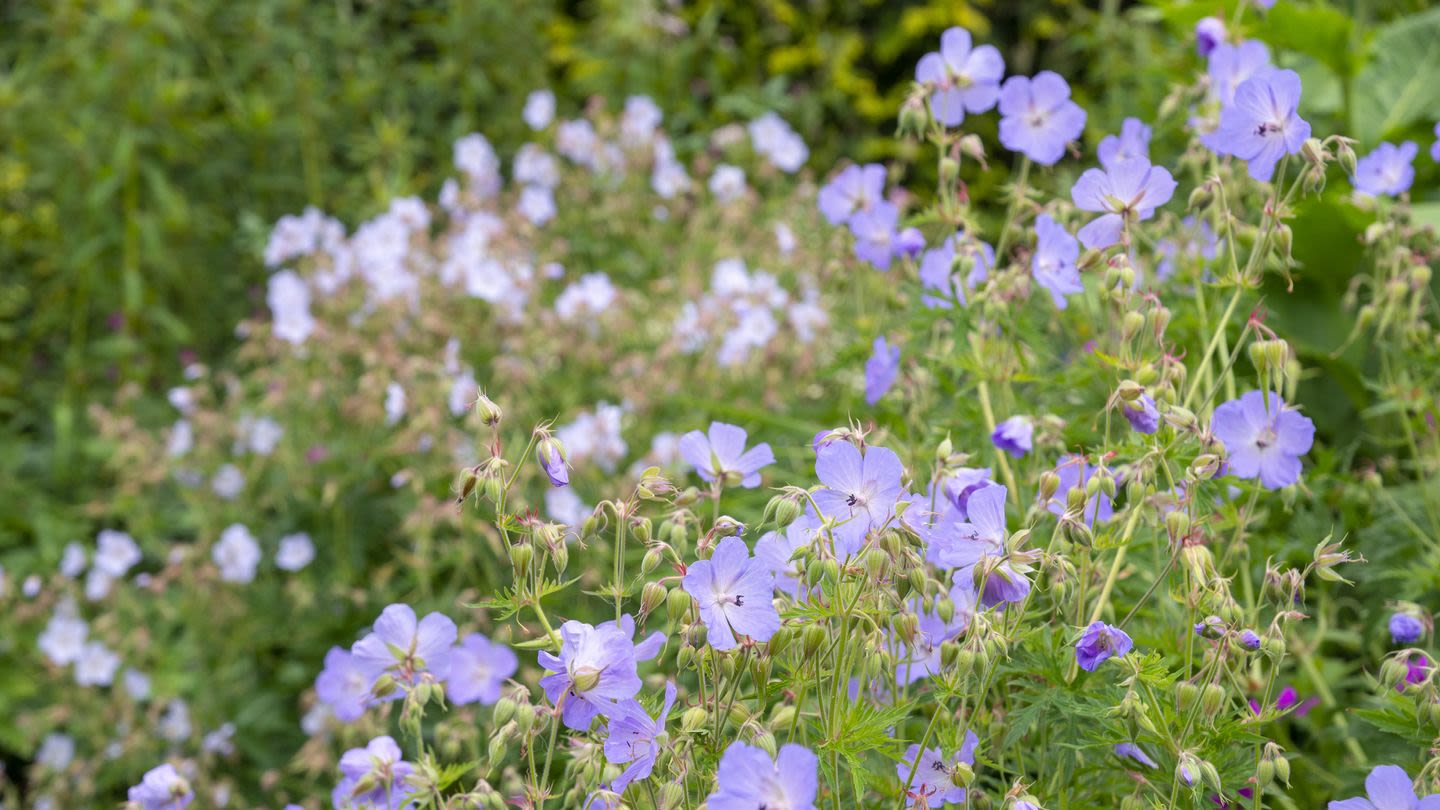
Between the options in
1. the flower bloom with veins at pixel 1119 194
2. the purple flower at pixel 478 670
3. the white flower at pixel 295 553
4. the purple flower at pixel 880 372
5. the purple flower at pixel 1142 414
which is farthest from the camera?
the white flower at pixel 295 553

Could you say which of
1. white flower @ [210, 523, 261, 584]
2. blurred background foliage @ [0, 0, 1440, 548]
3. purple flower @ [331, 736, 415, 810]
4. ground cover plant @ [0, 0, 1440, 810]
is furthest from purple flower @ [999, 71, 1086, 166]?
white flower @ [210, 523, 261, 584]

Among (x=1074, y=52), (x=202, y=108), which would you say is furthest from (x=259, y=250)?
(x=1074, y=52)

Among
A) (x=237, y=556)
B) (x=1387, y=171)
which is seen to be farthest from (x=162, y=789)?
(x=1387, y=171)

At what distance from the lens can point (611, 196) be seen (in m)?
3.48

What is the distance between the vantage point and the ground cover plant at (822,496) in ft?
3.51

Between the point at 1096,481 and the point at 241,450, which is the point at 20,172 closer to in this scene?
the point at 241,450

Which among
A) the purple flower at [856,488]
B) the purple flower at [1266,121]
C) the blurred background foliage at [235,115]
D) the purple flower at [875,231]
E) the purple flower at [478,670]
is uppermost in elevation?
the purple flower at [1266,121]

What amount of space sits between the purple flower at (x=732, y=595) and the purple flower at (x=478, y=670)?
510mm

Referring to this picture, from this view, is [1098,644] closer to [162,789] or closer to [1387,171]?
[162,789]

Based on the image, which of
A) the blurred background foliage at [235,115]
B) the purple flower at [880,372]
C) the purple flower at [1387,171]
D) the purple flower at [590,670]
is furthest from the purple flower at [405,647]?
the blurred background foliage at [235,115]

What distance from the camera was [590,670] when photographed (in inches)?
39.6

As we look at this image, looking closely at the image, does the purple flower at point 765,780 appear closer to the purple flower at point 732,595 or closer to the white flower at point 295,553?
the purple flower at point 732,595

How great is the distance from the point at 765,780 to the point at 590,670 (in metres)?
0.18

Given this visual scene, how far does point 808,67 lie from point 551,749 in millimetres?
4832
